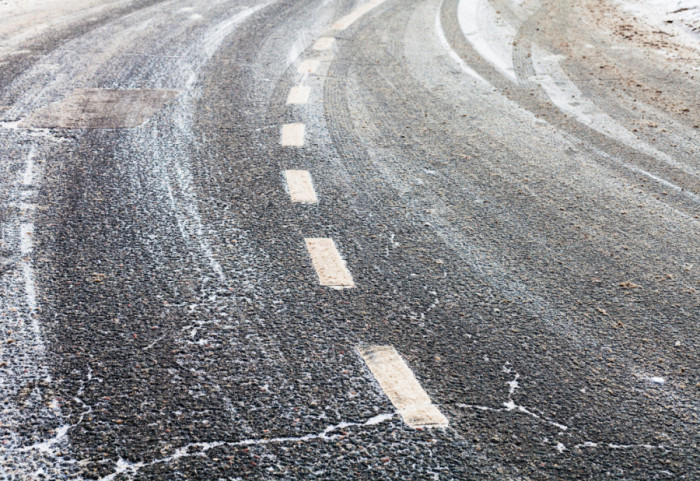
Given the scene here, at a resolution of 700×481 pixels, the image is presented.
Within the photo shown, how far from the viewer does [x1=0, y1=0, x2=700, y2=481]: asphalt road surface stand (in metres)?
2.51

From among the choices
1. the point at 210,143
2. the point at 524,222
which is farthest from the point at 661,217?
the point at 210,143

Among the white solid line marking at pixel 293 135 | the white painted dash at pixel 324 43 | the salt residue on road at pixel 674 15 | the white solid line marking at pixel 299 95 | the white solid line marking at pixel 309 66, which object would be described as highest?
the white painted dash at pixel 324 43

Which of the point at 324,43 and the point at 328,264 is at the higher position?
the point at 324,43

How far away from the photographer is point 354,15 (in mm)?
10023

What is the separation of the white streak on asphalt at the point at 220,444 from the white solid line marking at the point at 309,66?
17.2ft

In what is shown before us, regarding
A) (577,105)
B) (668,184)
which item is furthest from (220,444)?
(577,105)

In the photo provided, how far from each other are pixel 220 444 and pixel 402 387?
78 centimetres

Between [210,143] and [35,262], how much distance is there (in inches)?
77.8

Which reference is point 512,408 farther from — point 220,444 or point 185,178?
point 185,178

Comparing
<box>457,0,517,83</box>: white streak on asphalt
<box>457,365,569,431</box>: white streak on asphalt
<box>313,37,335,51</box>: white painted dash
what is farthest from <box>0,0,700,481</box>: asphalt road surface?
<box>313,37,335,51</box>: white painted dash

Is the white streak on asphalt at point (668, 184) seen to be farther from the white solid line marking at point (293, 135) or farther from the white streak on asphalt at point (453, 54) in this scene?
the white solid line marking at point (293, 135)

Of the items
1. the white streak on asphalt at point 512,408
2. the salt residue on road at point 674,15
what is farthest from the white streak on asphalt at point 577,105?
the white streak on asphalt at point 512,408

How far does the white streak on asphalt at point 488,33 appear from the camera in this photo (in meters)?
7.77

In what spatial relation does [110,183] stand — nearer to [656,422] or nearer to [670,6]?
[656,422]
